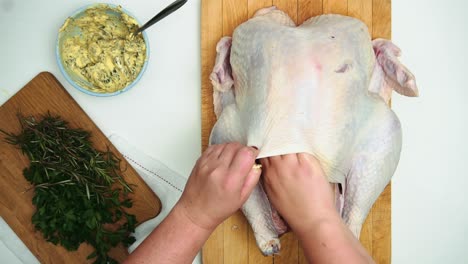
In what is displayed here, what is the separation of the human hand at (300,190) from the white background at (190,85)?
0.38 m

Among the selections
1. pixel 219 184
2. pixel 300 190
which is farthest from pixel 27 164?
pixel 300 190

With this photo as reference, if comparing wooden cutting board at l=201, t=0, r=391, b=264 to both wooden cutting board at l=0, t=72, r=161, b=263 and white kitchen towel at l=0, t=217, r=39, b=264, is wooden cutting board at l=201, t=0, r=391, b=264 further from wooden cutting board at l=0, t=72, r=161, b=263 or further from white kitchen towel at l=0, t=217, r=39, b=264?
white kitchen towel at l=0, t=217, r=39, b=264

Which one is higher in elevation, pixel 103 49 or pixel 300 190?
pixel 103 49

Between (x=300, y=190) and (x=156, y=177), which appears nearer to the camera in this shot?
(x=300, y=190)

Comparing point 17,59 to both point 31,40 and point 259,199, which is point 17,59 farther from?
point 259,199

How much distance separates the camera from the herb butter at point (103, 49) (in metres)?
1.10

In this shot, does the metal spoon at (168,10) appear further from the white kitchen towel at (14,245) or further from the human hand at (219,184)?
the white kitchen towel at (14,245)

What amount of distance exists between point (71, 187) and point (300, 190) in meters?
0.60

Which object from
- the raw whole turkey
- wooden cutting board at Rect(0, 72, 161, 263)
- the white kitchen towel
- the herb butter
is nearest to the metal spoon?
the herb butter

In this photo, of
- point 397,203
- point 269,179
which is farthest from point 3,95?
point 397,203

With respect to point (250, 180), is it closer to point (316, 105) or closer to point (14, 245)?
point (316, 105)

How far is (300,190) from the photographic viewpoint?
2.94 feet

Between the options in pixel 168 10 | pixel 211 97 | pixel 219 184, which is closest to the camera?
pixel 219 184

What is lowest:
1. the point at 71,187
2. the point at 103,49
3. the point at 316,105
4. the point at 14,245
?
the point at 14,245
